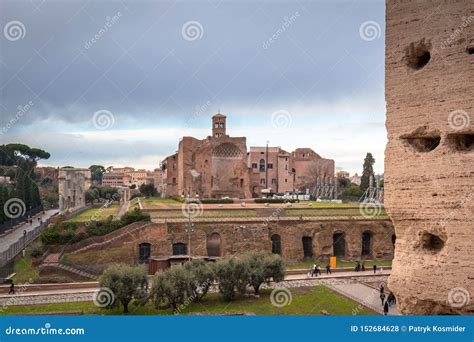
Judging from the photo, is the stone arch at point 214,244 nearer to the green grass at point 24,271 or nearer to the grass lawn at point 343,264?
the grass lawn at point 343,264

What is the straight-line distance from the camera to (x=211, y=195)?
169ft

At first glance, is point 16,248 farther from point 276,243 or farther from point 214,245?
point 276,243

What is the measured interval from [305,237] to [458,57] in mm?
25685

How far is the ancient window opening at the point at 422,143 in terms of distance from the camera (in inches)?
333

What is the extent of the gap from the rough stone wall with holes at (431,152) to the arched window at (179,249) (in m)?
22.3

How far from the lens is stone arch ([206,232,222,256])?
31.2 m

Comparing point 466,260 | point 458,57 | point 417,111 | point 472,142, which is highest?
point 458,57

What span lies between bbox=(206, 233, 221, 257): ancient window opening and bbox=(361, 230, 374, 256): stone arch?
957 cm

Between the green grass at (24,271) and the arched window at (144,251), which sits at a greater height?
the arched window at (144,251)

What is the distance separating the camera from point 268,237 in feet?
103

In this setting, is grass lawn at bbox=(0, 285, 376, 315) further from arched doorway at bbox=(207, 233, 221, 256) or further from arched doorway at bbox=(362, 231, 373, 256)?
arched doorway at bbox=(362, 231, 373, 256)

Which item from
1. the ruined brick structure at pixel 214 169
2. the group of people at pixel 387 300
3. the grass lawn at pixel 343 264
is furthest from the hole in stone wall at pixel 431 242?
the ruined brick structure at pixel 214 169

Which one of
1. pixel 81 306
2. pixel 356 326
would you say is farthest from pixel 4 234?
pixel 356 326

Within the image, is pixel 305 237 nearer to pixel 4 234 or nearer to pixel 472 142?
pixel 4 234
